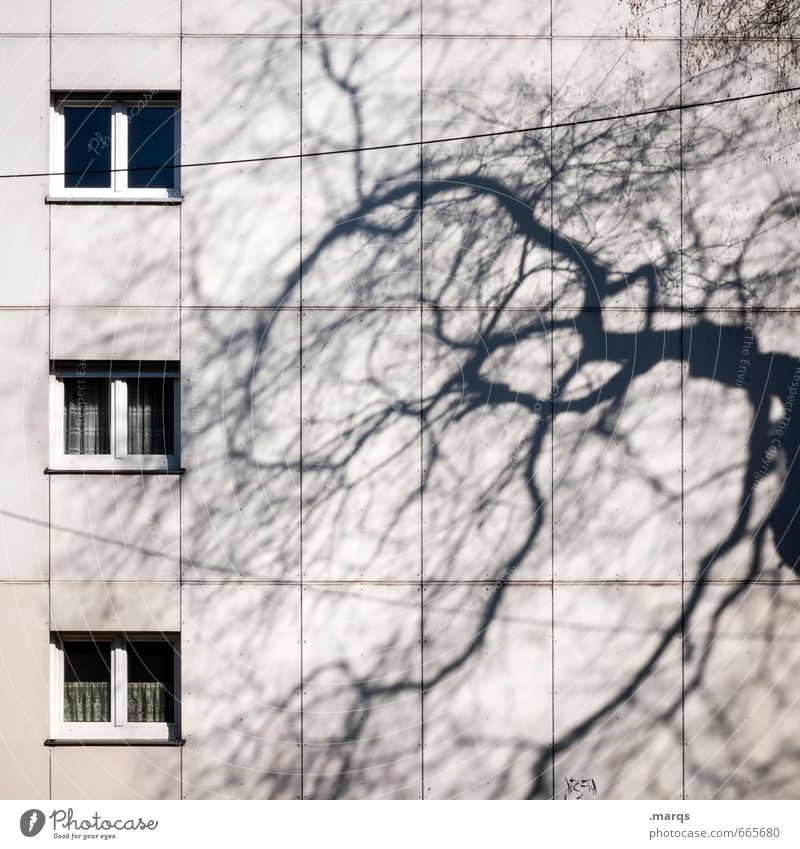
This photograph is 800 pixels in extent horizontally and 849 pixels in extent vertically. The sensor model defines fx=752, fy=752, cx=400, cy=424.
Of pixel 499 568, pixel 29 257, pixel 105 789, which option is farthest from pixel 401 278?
pixel 105 789

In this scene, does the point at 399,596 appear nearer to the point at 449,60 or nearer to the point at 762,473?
the point at 762,473

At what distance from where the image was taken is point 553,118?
8.58 metres

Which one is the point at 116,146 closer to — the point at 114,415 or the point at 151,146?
the point at 151,146

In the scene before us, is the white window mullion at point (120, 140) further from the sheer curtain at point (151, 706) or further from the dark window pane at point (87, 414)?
the sheer curtain at point (151, 706)

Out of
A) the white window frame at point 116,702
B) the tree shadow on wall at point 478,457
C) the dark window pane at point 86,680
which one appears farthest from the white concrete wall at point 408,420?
the dark window pane at point 86,680

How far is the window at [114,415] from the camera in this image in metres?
8.69

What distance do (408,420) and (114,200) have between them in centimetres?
419

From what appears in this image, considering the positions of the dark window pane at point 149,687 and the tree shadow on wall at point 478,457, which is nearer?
the tree shadow on wall at point 478,457

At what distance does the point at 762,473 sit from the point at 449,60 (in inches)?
234

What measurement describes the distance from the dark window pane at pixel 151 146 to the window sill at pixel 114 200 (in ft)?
0.92

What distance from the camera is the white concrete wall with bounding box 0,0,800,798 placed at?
27.9ft
